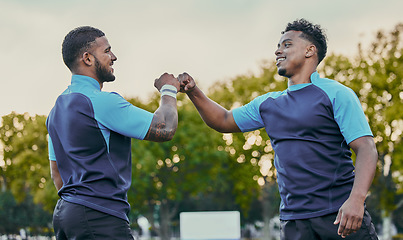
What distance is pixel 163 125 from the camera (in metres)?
4.06

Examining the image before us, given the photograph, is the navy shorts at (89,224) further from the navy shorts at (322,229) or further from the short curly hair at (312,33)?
the short curly hair at (312,33)

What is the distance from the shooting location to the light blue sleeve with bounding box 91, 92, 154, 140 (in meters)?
3.88

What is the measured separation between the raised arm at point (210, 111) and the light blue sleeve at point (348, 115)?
1189mm

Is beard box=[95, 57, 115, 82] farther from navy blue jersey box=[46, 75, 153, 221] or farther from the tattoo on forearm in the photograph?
the tattoo on forearm

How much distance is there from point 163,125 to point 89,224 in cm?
94

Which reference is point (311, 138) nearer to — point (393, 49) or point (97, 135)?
point (97, 135)

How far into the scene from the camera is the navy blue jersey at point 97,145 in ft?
12.6

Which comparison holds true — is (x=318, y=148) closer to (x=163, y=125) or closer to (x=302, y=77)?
(x=302, y=77)

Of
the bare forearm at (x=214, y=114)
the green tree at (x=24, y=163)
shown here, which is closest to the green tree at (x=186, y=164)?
the green tree at (x=24, y=163)

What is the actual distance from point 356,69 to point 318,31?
26.5 meters

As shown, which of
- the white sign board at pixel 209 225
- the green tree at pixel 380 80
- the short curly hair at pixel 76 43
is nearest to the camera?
the short curly hair at pixel 76 43

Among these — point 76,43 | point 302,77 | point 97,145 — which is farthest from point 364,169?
point 76,43

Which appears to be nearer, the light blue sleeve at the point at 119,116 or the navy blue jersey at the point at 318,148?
the light blue sleeve at the point at 119,116

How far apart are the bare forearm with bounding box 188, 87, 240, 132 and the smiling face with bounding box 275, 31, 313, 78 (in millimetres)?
762
